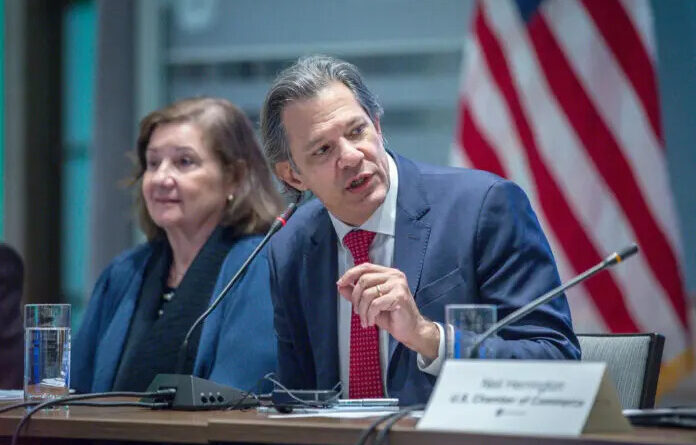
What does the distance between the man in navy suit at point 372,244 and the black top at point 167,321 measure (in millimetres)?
588

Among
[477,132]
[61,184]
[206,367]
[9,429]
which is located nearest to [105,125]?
[61,184]

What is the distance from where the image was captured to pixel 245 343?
101 inches

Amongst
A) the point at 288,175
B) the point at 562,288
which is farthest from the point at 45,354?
the point at 562,288

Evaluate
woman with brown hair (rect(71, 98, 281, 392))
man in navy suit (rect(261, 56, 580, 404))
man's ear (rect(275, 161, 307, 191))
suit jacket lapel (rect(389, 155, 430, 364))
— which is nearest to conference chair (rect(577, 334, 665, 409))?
man in navy suit (rect(261, 56, 580, 404))

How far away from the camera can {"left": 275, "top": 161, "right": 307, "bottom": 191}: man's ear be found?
2.28m

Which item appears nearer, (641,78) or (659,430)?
(659,430)

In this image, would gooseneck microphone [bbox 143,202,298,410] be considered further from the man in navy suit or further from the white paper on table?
the man in navy suit

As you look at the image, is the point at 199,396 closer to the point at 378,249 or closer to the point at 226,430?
the point at 226,430

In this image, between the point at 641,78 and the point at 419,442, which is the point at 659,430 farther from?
the point at 641,78

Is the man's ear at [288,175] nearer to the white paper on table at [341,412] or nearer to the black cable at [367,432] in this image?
the white paper on table at [341,412]

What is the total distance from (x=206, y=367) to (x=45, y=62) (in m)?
2.82

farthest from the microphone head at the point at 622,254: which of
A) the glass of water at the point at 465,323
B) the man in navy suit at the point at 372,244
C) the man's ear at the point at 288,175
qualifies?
the man's ear at the point at 288,175

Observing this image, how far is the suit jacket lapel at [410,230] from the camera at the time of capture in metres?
2.03

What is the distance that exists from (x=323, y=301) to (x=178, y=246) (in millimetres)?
998
